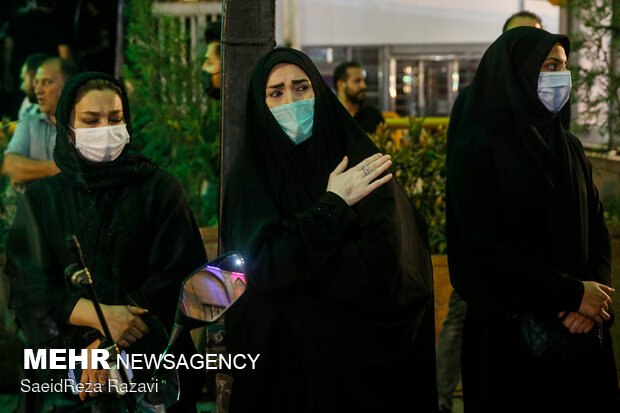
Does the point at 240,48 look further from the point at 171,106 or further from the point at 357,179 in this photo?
the point at 171,106

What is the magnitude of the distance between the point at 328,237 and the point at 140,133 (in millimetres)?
3202

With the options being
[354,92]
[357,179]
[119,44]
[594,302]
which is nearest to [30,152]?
[357,179]

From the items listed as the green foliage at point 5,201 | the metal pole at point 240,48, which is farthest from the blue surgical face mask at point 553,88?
the green foliage at point 5,201

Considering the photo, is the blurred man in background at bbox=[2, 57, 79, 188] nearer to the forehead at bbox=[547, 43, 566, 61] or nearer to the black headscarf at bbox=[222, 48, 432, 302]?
the black headscarf at bbox=[222, 48, 432, 302]

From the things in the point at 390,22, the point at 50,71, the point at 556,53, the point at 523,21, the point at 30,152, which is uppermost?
the point at 390,22

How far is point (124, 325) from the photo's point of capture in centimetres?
240

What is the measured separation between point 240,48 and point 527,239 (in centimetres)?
124

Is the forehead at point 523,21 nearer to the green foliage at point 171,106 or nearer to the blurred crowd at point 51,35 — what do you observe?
the green foliage at point 171,106

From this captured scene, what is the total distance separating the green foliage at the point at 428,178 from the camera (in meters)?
4.90

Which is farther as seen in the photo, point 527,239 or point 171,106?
point 171,106

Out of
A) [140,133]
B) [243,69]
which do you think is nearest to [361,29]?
[140,133]

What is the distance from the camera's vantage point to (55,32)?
7855mm

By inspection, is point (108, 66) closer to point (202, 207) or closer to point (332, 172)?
point (202, 207)

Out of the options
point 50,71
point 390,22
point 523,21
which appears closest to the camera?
point 50,71
